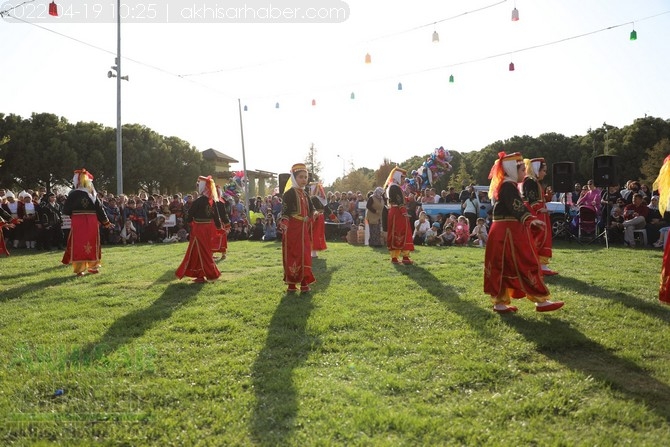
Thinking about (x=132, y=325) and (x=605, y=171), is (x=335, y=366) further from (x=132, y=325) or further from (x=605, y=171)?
(x=605, y=171)

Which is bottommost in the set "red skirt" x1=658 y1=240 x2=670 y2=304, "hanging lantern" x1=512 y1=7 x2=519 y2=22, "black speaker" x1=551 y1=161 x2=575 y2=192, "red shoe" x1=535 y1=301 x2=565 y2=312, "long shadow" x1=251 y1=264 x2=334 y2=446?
"long shadow" x1=251 y1=264 x2=334 y2=446

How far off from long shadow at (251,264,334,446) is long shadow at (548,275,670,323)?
14.3ft

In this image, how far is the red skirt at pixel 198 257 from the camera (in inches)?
358

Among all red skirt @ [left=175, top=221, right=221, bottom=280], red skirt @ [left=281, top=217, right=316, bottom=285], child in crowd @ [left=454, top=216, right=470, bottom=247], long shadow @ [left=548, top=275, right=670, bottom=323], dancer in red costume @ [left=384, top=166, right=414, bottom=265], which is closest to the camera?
long shadow @ [left=548, top=275, right=670, bottom=323]

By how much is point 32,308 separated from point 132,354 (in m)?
3.32

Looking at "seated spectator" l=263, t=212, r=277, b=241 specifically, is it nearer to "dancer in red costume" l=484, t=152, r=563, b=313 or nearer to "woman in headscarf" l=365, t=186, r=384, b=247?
"woman in headscarf" l=365, t=186, r=384, b=247

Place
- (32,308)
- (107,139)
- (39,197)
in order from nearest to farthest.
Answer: (32,308) → (39,197) → (107,139)

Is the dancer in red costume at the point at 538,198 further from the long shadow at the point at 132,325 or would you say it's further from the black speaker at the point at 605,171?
the black speaker at the point at 605,171

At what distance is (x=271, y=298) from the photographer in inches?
301

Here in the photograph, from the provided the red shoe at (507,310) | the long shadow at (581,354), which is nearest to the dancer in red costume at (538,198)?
the red shoe at (507,310)

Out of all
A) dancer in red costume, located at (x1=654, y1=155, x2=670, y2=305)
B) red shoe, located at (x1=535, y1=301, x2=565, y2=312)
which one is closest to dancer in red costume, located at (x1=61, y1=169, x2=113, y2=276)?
red shoe, located at (x1=535, y1=301, x2=565, y2=312)

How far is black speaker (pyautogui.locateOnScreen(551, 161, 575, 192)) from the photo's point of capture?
50.5ft

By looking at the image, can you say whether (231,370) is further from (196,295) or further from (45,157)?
(45,157)

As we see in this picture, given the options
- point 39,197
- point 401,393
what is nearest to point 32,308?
point 401,393
